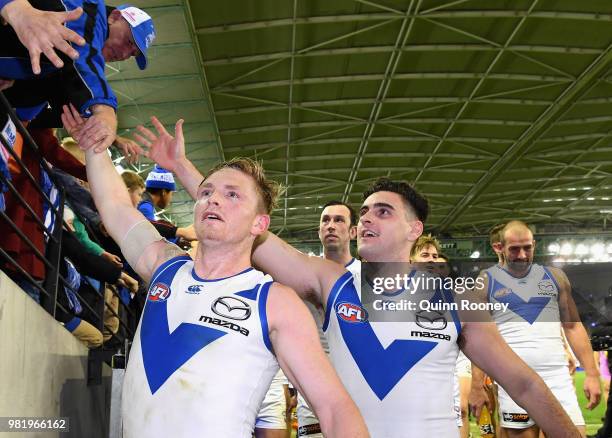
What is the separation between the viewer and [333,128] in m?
20.9

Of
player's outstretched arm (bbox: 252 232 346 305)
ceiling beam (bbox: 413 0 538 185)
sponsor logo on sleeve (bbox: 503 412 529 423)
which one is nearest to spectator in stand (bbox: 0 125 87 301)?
player's outstretched arm (bbox: 252 232 346 305)

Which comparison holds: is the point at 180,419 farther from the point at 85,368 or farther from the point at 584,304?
the point at 584,304

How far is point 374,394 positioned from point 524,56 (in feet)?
48.1

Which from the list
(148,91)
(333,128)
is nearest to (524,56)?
(333,128)

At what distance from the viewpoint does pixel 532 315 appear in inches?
247

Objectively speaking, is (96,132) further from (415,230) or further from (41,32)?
(415,230)

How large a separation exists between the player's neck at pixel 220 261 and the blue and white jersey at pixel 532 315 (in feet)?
12.9

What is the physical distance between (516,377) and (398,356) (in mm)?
627

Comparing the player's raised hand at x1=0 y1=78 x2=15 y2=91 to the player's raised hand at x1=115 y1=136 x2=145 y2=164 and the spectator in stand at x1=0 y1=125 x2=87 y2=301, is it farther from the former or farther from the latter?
the player's raised hand at x1=115 y1=136 x2=145 y2=164

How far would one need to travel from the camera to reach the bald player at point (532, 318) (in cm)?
582

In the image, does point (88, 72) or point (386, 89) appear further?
point (386, 89)

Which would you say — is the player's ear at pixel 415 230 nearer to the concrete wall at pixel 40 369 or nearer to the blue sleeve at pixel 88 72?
the blue sleeve at pixel 88 72

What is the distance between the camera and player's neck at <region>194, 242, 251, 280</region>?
290 centimetres

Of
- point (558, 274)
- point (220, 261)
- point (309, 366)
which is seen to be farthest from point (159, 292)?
point (558, 274)
